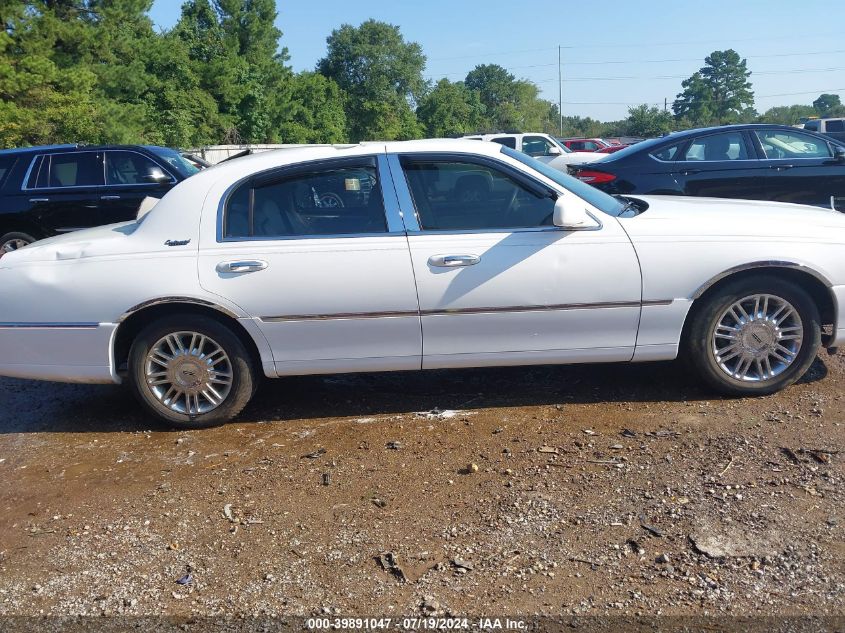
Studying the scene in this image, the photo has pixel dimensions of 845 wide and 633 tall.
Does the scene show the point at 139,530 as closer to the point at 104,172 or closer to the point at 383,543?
the point at 383,543

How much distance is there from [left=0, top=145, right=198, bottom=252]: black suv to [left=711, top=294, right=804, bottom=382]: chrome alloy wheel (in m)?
7.25

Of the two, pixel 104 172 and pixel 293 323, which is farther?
pixel 104 172

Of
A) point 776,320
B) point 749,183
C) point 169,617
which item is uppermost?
point 749,183

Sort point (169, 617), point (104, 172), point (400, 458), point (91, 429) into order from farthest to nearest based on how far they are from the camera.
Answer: point (104, 172) < point (91, 429) < point (400, 458) < point (169, 617)

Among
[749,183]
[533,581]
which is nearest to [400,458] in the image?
[533,581]

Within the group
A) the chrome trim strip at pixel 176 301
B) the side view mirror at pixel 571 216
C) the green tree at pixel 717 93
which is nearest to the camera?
the side view mirror at pixel 571 216

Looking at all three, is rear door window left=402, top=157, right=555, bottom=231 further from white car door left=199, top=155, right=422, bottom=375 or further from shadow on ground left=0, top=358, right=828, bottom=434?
shadow on ground left=0, top=358, right=828, bottom=434

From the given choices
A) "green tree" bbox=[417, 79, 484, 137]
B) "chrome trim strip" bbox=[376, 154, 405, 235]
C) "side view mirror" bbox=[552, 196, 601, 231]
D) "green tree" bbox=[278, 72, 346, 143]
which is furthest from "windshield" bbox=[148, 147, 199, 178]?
"green tree" bbox=[417, 79, 484, 137]

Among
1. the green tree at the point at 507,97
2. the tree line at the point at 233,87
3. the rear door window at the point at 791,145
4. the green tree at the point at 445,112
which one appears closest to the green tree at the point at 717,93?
the tree line at the point at 233,87

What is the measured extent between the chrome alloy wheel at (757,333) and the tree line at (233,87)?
21.4 metres

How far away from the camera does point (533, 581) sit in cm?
303

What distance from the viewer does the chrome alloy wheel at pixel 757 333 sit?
15.2ft

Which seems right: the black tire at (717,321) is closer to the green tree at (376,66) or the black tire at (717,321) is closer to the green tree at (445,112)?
the green tree at (445,112)

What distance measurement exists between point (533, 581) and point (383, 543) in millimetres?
676
